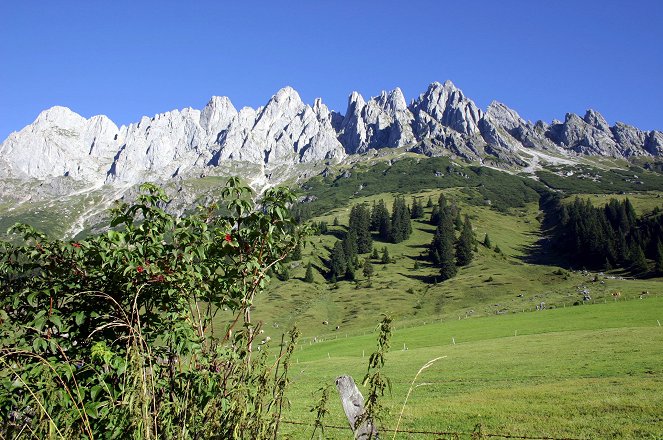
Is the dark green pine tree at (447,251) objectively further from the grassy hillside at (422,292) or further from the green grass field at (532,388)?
the green grass field at (532,388)

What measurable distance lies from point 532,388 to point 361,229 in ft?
516

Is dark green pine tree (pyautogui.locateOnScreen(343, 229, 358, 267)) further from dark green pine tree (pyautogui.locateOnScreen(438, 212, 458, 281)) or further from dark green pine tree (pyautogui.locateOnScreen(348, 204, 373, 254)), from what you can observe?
dark green pine tree (pyautogui.locateOnScreen(438, 212, 458, 281))

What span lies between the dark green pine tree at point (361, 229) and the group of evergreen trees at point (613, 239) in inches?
3000

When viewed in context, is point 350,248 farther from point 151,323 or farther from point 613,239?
point 151,323

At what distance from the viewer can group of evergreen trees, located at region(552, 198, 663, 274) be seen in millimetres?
140000

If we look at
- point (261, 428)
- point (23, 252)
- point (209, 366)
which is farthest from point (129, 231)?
point (261, 428)

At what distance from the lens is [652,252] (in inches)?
5773

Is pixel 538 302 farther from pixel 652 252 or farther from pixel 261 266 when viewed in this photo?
pixel 261 266

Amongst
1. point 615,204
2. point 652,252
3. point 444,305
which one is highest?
point 615,204

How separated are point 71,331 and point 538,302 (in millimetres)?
101848

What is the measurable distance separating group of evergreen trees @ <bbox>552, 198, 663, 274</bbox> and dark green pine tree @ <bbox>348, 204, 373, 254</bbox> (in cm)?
7621

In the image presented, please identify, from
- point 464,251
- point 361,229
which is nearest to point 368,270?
point 464,251

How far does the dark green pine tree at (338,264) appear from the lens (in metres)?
152

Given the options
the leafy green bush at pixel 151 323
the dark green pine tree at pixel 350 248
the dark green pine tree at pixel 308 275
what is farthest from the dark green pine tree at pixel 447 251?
the leafy green bush at pixel 151 323
